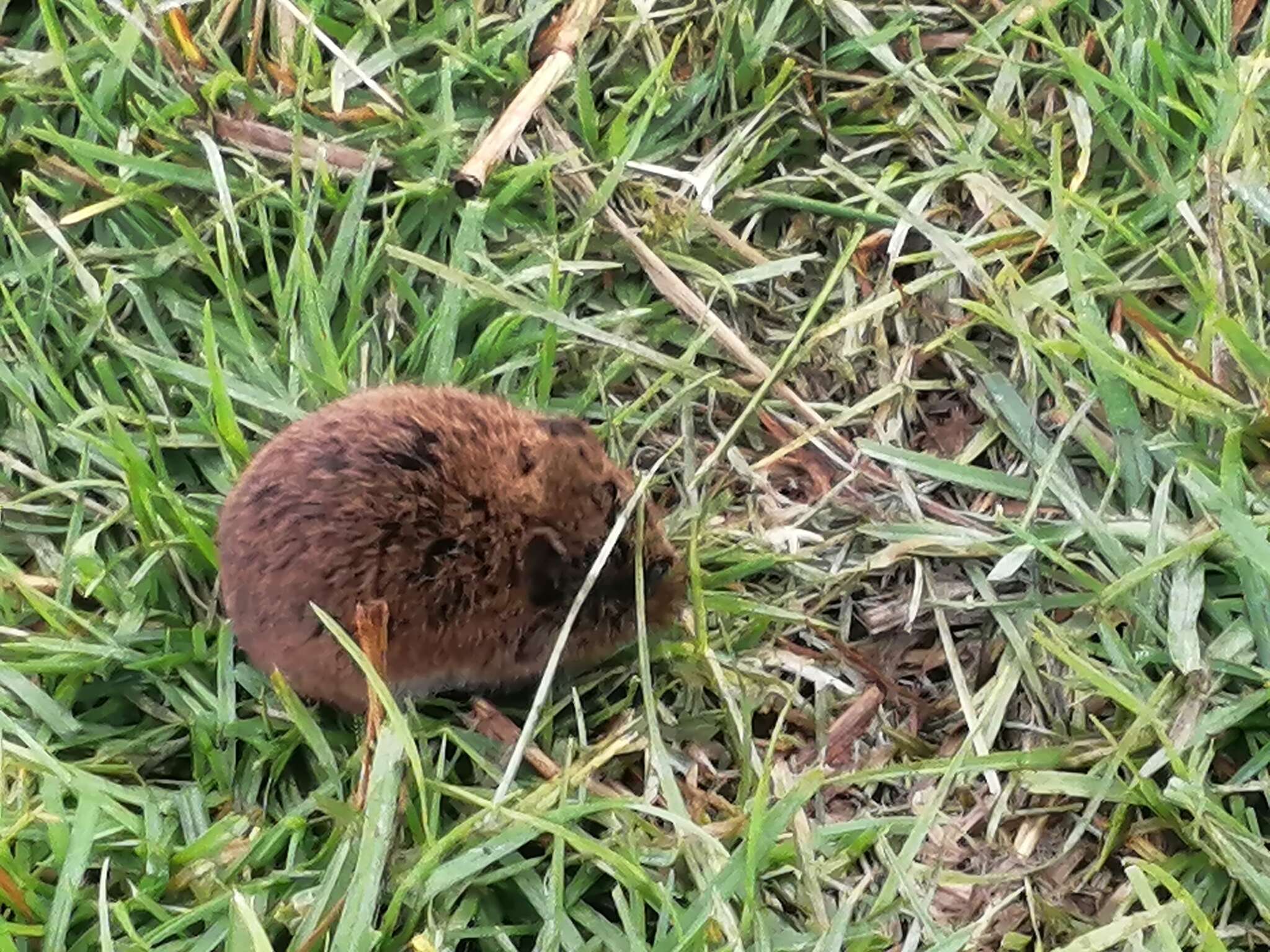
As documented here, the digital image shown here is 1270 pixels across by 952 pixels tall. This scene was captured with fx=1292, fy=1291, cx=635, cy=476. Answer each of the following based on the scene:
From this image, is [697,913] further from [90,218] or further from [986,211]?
[90,218]

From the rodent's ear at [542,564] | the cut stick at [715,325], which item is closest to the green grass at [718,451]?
the cut stick at [715,325]

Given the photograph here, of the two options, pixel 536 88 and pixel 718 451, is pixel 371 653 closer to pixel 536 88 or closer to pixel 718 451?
pixel 718 451

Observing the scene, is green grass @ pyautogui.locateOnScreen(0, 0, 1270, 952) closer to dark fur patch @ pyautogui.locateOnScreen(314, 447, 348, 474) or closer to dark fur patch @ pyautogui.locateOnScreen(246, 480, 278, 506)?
dark fur patch @ pyautogui.locateOnScreen(246, 480, 278, 506)

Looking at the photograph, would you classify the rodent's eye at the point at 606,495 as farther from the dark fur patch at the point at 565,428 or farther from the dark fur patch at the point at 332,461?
the dark fur patch at the point at 332,461

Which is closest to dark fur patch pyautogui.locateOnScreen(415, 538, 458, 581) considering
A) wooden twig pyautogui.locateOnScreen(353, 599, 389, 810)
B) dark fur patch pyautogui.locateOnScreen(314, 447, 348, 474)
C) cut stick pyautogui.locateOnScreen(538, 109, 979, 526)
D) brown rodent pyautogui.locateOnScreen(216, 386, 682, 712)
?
brown rodent pyautogui.locateOnScreen(216, 386, 682, 712)

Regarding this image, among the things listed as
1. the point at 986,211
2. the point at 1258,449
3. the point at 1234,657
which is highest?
the point at 986,211

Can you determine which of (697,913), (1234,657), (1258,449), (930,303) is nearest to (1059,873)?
(1234,657)
